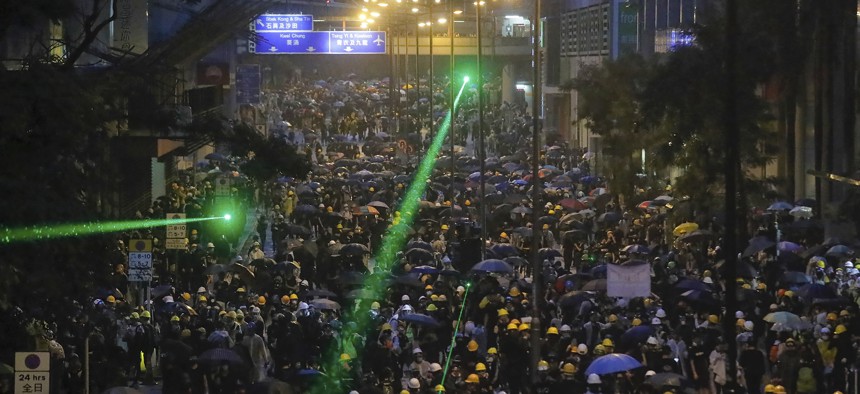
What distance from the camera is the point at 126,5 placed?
139 ft

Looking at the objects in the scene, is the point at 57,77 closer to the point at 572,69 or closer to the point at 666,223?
the point at 666,223

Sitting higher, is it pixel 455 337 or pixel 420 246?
pixel 420 246

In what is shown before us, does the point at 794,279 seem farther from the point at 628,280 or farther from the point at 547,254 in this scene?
the point at 547,254

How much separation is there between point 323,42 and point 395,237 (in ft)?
149

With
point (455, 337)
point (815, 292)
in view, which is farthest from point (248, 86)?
point (815, 292)

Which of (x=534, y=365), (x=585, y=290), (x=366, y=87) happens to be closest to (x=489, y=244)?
(x=585, y=290)

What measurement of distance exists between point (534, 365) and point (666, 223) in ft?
54.0

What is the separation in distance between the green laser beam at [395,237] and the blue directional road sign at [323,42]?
18.0 metres

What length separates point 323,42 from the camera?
81.7 m

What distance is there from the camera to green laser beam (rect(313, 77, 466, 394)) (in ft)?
73.0

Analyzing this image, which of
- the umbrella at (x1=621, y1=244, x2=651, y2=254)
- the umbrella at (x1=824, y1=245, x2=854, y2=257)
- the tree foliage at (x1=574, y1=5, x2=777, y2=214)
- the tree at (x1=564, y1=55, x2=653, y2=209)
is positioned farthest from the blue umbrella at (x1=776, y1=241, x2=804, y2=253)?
the tree at (x1=564, y1=55, x2=653, y2=209)

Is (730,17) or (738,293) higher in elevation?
(730,17)

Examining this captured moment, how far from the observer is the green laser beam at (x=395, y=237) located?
22266 millimetres

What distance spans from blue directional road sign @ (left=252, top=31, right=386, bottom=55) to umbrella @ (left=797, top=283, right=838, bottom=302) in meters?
56.1
